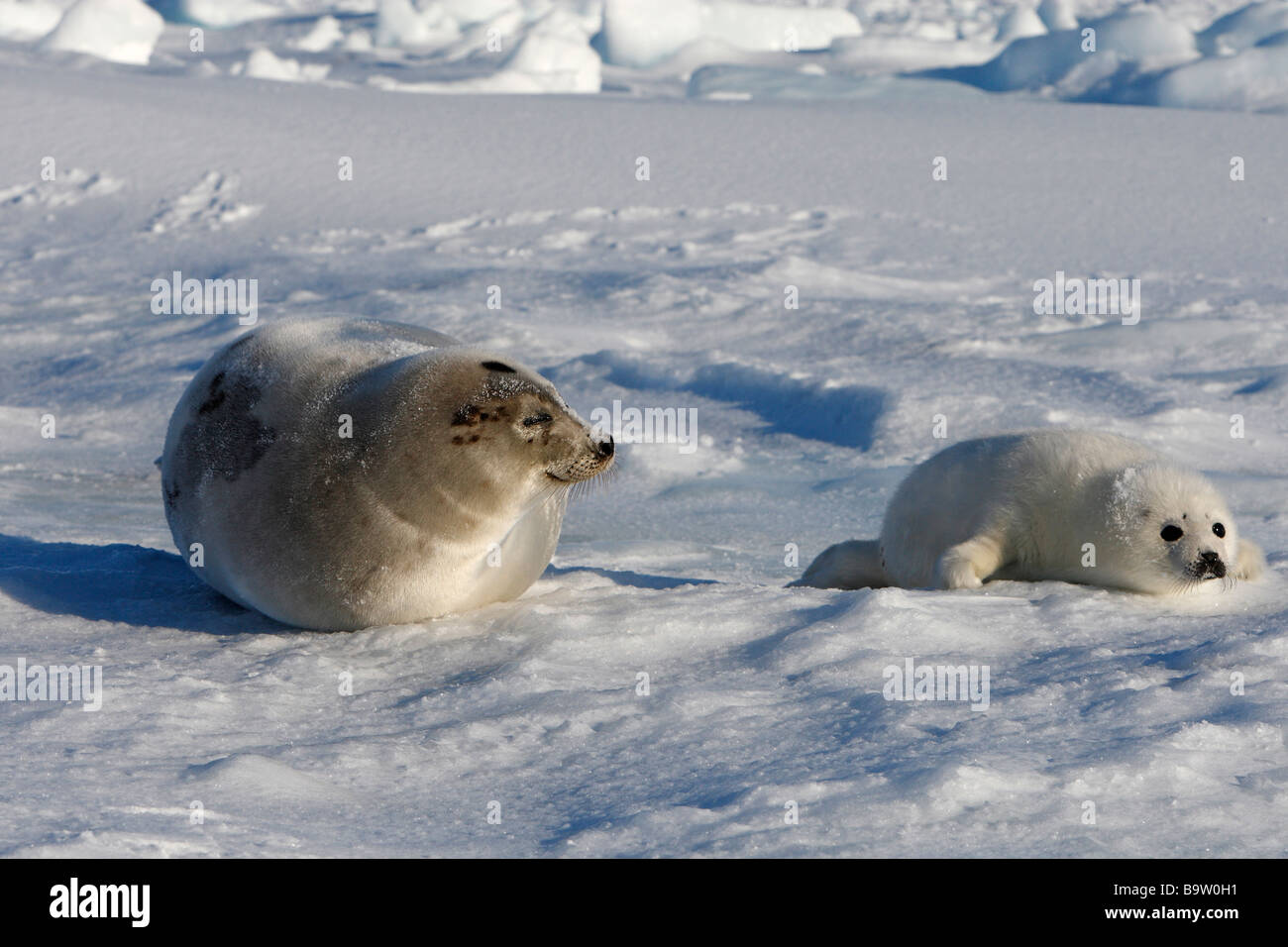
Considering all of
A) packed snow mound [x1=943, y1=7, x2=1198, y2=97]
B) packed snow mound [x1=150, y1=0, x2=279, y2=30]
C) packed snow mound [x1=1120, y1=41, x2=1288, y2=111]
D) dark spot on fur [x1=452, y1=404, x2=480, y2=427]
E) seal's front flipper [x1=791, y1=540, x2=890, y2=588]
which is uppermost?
packed snow mound [x1=150, y1=0, x2=279, y2=30]

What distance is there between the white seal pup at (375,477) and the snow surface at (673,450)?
120 millimetres

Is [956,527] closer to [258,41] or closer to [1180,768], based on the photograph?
[1180,768]

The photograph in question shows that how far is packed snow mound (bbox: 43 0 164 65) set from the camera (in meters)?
26.4

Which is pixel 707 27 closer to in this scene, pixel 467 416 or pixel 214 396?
pixel 214 396

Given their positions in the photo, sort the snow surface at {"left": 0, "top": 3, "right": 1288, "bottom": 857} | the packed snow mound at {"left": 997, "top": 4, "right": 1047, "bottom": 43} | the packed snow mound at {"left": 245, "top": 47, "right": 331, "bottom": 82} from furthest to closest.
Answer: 1. the packed snow mound at {"left": 997, "top": 4, "right": 1047, "bottom": 43}
2. the packed snow mound at {"left": 245, "top": 47, "right": 331, "bottom": 82}
3. the snow surface at {"left": 0, "top": 3, "right": 1288, "bottom": 857}

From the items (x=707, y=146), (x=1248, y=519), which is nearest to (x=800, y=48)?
(x=707, y=146)

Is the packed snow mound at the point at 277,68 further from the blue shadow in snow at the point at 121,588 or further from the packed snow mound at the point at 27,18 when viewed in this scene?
the blue shadow in snow at the point at 121,588

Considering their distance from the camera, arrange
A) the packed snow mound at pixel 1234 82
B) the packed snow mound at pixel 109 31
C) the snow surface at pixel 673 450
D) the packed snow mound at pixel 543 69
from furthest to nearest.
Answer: the packed snow mound at pixel 109 31, the packed snow mound at pixel 543 69, the packed snow mound at pixel 1234 82, the snow surface at pixel 673 450

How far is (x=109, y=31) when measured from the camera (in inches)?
1061

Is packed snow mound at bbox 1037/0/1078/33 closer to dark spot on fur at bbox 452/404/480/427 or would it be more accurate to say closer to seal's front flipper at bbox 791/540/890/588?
seal's front flipper at bbox 791/540/890/588

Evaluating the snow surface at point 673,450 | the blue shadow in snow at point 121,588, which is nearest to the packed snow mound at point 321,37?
the snow surface at point 673,450

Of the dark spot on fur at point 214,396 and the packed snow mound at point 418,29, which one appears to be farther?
the packed snow mound at point 418,29

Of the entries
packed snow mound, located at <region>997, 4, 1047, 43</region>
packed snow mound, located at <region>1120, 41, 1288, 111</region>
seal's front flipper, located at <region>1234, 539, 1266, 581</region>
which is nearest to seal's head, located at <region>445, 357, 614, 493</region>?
seal's front flipper, located at <region>1234, 539, 1266, 581</region>

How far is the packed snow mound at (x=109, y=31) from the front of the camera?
26359 millimetres
